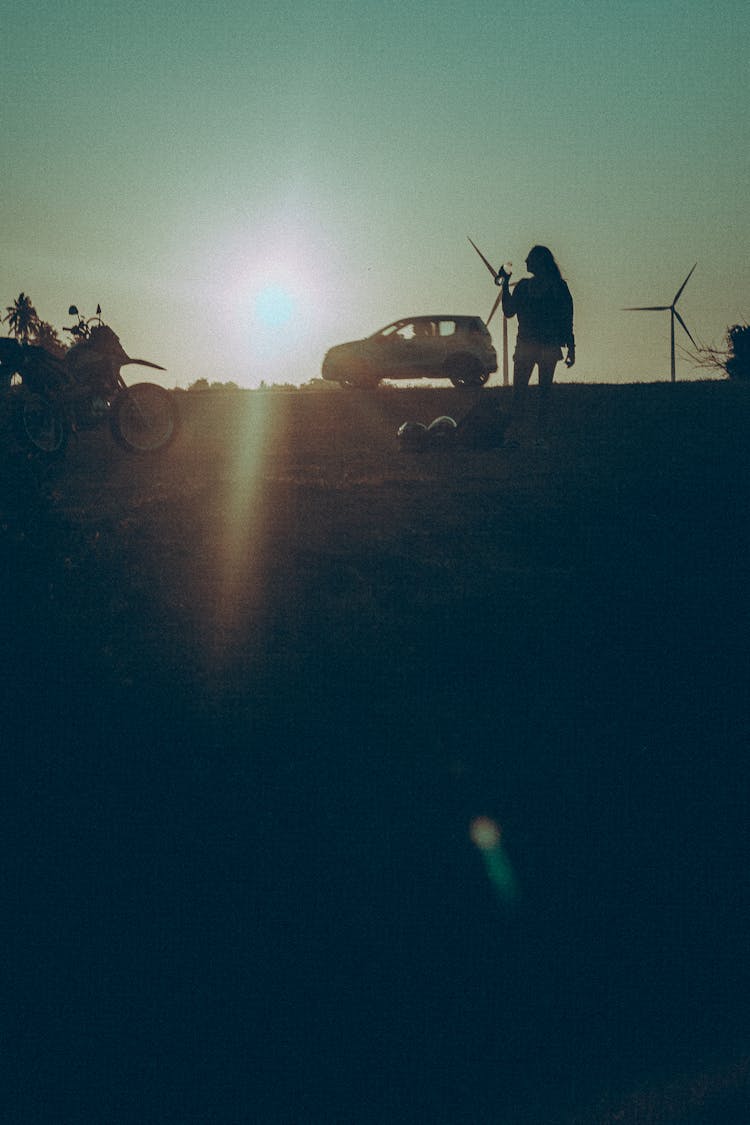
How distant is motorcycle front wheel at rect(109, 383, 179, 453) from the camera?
1136cm

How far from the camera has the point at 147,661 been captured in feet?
22.8

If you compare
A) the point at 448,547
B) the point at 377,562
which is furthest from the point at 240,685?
the point at 448,547

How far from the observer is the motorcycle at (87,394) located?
9648mm

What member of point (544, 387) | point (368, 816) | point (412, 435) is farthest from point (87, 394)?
point (368, 816)

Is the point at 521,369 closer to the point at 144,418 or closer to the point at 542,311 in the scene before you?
the point at 542,311

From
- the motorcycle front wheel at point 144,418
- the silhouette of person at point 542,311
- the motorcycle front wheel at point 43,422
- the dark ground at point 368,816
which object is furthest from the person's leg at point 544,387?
the motorcycle front wheel at point 43,422

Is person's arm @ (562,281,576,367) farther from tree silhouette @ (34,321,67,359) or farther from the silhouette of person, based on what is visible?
tree silhouette @ (34,321,67,359)

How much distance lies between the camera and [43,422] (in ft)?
31.6

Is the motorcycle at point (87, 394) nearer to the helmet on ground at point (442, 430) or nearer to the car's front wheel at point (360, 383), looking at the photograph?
the helmet on ground at point (442, 430)

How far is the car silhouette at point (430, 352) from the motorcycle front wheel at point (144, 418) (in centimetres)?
1106

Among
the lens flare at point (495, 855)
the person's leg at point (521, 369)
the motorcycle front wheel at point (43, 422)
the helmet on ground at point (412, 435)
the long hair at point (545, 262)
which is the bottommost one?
the lens flare at point (495, 855)

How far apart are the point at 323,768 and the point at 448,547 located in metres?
3.19

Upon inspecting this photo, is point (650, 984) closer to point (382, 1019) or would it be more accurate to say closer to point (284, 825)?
point (382, 1019)

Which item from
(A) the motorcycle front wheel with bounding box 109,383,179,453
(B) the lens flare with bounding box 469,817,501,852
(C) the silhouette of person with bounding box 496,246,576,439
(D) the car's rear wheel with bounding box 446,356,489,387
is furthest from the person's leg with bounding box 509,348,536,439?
(D) the car's rear wheel with bounding box 446,356,489,387
